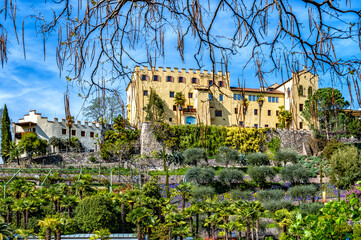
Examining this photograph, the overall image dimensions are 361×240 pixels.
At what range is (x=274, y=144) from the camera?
37.8 m

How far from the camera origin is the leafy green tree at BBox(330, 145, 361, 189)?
24.2 metres

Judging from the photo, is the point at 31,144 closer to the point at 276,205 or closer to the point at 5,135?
the point at 5,135

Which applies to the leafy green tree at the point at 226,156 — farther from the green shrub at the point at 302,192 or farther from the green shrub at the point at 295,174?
the green shrub at the point at 302,192

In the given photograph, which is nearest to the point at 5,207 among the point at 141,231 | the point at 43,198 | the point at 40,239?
the point at 43,198

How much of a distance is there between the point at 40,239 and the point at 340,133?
34515mm

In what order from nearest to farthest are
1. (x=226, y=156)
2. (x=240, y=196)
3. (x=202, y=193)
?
(x=202, y=193) → (x=240, y=196) → (x=226, y=156)

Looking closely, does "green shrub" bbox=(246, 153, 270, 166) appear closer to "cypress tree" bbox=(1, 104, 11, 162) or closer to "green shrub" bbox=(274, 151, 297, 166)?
"green shrub" bbox=(274, 151, 297, 166)

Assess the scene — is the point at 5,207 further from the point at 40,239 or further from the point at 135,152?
the point at 135,152

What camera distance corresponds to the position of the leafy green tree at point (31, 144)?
113ft

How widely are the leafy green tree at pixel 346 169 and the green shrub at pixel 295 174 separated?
1.81 m

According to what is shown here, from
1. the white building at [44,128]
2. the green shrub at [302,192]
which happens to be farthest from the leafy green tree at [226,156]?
the white building at [44,128]

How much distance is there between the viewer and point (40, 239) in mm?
11039

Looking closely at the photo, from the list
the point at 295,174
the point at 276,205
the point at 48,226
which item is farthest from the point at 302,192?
the point at 48,226

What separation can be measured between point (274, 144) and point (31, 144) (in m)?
22.6
